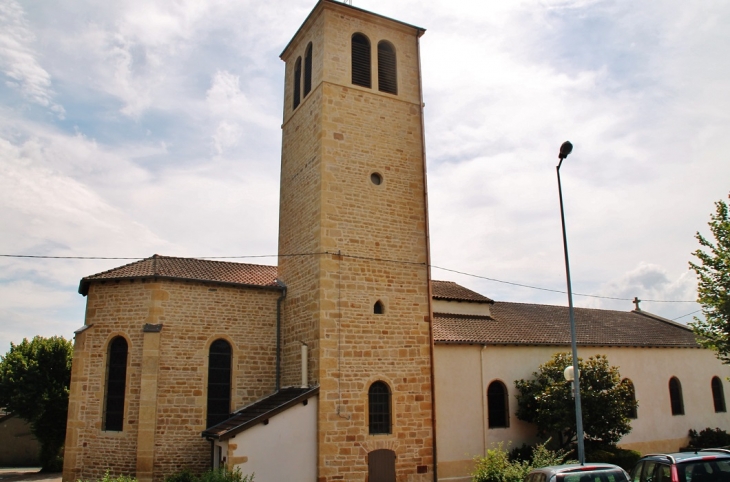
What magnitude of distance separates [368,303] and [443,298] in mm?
6877

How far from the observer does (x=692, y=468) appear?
34.3ft

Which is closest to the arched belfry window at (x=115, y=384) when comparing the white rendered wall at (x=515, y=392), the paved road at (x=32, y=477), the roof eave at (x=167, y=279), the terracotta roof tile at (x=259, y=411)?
the roof eave at (x=167, y=279)

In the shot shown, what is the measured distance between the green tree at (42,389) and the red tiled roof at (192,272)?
10027 mm

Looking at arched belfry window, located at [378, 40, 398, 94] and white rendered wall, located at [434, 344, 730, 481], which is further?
arched belfry window, located at [378, 40, 398, 94]

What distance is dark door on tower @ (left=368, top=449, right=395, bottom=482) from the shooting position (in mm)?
16734

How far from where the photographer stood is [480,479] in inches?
652

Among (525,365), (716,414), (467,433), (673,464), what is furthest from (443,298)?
(716,414)

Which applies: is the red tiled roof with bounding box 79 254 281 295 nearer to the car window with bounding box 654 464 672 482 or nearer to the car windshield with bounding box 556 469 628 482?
the car windshield with bounding box 556 469 628 482

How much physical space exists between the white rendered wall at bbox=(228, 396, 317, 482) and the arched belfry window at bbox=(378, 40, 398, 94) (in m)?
11.1

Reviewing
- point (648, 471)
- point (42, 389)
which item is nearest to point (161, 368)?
point (42, 389)

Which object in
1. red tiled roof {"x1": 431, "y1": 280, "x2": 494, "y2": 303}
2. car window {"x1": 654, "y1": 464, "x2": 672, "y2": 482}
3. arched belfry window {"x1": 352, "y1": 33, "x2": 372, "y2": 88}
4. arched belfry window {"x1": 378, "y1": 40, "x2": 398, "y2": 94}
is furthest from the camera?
red tiled roof {"x1": 431, "y1": 280, "x2": 494, "y2": 303}

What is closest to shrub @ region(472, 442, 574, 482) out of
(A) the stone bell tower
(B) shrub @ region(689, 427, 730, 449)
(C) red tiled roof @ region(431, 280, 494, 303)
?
(A) the stone bell tower

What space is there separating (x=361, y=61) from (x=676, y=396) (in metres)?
→ 21.2

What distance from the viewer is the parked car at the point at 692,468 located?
10.3m
